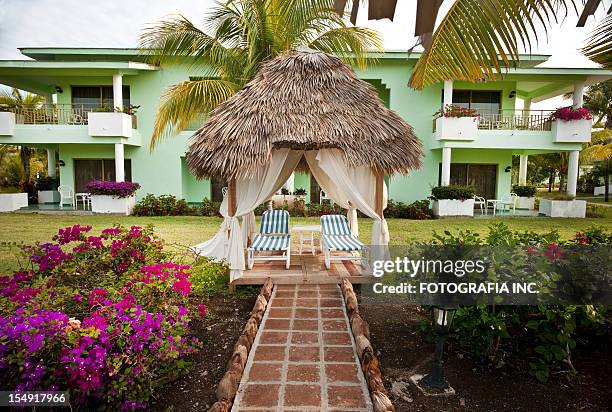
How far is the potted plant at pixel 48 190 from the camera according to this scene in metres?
16.9

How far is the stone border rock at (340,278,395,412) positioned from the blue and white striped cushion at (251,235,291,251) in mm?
1783

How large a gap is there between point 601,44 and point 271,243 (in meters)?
5.03

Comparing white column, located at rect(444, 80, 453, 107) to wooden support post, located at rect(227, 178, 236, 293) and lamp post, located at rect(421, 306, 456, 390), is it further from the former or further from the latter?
lamp post, located at rect(421, 306, 456, 390)

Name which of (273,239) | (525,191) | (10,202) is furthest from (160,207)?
(525,191)

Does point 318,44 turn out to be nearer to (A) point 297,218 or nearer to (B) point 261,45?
(B) point 261,45

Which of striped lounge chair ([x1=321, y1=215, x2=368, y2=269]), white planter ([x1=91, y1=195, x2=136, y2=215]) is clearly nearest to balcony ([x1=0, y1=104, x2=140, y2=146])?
white planter ([x1=91, y1=195, x2=136, y2=215])

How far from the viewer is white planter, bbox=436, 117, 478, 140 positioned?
1427cm

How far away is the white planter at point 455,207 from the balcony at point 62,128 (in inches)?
503

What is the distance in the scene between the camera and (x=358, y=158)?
5.82 m

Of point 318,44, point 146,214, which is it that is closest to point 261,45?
point 318,44

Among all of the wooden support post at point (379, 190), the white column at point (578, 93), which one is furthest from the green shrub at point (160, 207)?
the white column at point (578, 93)

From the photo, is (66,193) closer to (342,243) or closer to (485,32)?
(342,243)

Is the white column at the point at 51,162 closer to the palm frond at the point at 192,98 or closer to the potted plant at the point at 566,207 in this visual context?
the palm frond at the point at 192,98

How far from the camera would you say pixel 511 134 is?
48.5 ft
